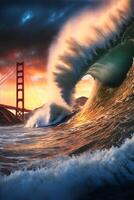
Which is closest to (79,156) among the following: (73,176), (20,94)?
(73,176)

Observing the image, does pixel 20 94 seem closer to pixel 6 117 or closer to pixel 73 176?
pixel 6 117

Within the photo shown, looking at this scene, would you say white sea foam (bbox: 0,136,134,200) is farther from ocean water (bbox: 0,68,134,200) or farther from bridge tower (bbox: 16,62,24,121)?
bridge tower (bbox: 16,62,24,121)

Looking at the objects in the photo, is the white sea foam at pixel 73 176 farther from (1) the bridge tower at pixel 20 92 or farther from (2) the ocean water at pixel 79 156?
(1) the bridge tower at pixel 20 92

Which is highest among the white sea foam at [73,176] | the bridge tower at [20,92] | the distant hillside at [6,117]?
the bridge tower at [20,92]

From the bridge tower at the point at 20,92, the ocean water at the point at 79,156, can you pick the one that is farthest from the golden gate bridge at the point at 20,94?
the ocean water at the point at 79,156

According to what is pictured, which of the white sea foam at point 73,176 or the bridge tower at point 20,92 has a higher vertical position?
the bridge tower at point 20,92

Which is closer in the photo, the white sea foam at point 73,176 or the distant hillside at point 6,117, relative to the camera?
the white sea foam at point 73,176

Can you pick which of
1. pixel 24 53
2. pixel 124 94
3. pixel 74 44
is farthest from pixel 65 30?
pixel 124 94
